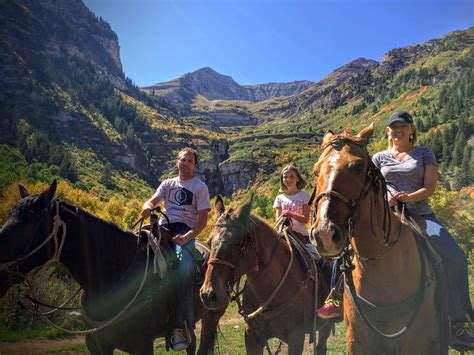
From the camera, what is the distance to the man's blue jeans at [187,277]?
15.4 feet

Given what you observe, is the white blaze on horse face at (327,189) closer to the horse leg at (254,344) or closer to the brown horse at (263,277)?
the brown horse at (263,277)

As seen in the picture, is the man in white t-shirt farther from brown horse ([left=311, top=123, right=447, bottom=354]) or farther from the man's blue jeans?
brown horse ([left=311, top=123, right=447, bottom=354])

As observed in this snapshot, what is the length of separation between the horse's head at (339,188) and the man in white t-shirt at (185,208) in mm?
2732

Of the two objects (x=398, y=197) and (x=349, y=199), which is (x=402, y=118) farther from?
(x=349, y=199)

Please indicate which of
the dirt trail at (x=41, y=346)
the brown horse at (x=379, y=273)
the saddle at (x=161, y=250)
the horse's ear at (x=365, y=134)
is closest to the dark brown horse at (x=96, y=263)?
the saddle at (x=161, y=250)

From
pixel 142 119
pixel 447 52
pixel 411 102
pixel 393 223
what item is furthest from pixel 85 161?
Result: pixel 447 52

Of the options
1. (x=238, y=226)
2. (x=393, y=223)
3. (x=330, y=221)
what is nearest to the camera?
(x=330, y=221)

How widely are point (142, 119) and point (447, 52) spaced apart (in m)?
173

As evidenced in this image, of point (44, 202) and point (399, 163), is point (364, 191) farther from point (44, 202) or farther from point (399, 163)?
point (44, 202)

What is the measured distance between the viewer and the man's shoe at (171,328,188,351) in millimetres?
4439

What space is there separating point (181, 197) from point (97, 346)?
2.32 meters

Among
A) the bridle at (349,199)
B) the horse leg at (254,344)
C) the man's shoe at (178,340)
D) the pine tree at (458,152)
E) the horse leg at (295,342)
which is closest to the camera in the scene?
the bridle at (349,199)

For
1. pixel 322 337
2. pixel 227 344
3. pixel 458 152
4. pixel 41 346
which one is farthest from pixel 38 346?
pixel 458 152

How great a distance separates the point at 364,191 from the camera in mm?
2629
